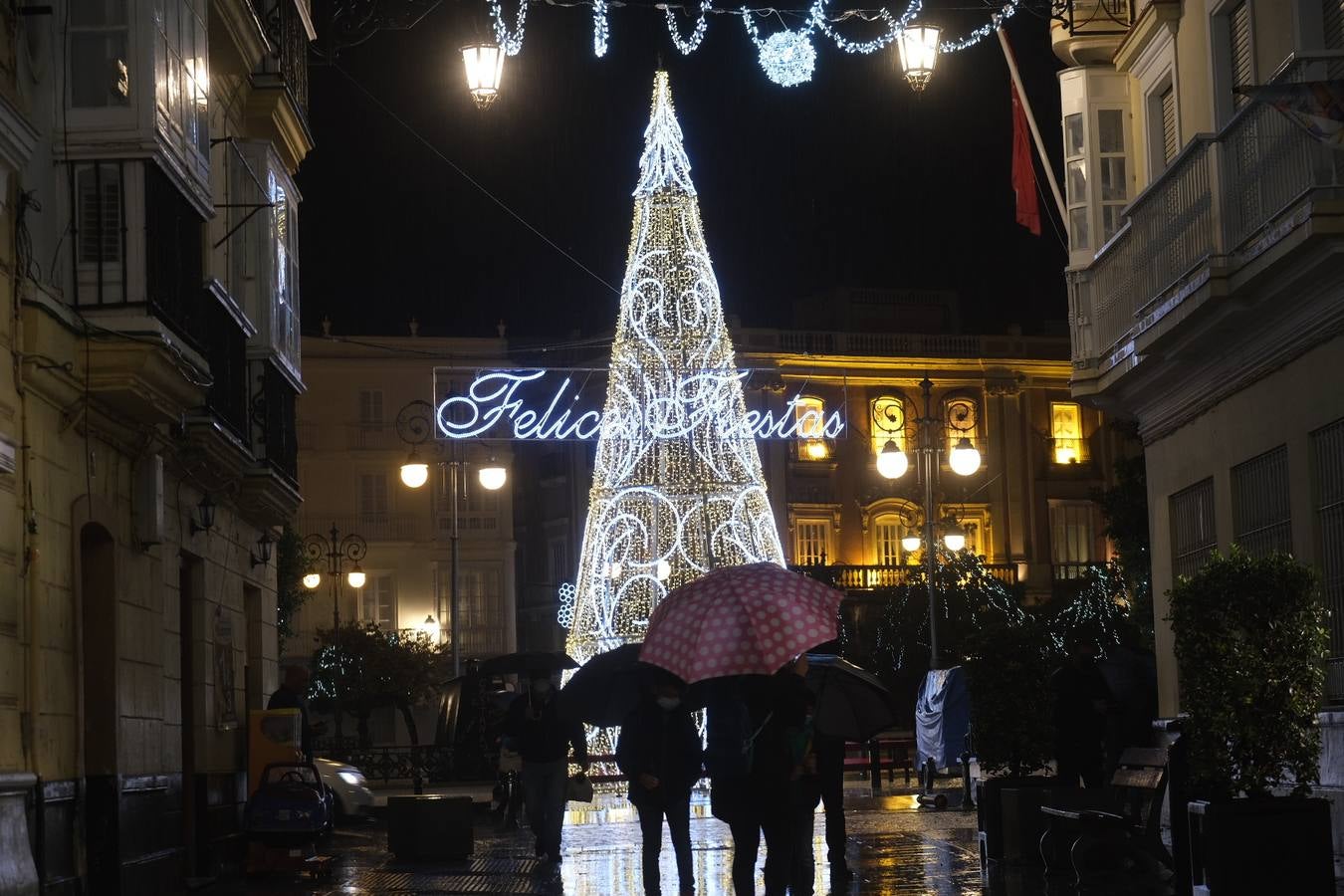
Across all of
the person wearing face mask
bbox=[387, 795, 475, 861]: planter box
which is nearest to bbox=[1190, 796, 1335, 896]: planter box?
the person wearing face mask

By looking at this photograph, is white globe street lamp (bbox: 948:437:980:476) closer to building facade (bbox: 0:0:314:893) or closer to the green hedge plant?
building facade (bbox: 0:0:314:893)

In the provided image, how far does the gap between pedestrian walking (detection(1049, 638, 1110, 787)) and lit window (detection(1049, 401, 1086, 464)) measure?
187ft

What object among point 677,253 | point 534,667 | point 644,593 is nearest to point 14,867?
point 534,667

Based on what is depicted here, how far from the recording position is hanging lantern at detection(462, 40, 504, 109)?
725 inches

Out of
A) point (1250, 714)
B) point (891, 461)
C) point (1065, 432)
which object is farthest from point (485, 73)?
point (1065, 432)

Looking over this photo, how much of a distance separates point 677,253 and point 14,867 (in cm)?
2249

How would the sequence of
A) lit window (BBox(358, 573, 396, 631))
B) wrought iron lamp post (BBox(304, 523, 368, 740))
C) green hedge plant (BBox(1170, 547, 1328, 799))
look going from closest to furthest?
1. green hedge plant (BBox(1170, 547, 1328, 799))
2. wrought iron lamp post (BBox(304, 523, 368, 740))
3. lit window (BBox(358, 573, 396, 631))

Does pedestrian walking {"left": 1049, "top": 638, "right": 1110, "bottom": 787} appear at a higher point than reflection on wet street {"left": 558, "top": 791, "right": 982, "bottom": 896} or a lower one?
higher

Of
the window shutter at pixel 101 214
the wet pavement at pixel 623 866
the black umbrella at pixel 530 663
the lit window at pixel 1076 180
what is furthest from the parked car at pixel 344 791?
the window shutter at pixel 101 214

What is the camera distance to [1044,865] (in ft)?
56.5

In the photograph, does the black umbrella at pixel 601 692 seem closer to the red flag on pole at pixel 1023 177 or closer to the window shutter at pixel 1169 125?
the window shutter at pixel 1169 125

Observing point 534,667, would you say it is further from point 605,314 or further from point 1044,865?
point 605,314

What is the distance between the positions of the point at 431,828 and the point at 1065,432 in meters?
56.7

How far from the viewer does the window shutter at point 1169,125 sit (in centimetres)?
2052
